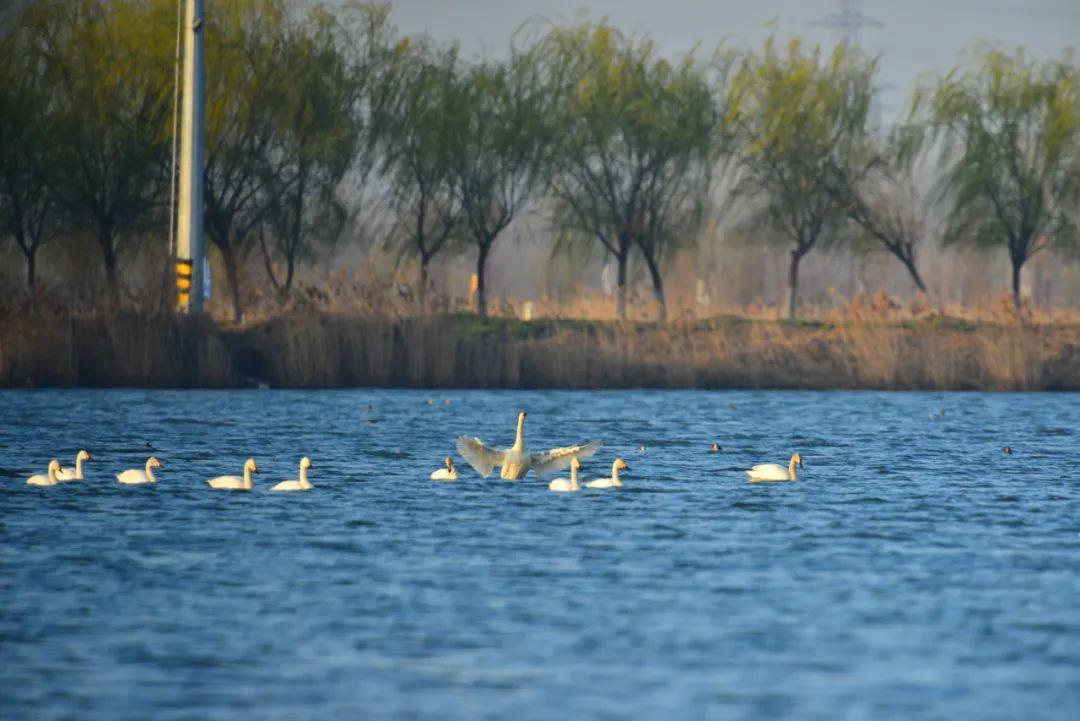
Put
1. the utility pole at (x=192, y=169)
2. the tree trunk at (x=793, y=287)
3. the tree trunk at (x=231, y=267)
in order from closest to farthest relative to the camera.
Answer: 1. the utility pole at (x=192, y=169)
2. the tree trunk at (x=231, y=267)
3. the tree trunk at (x=793, y=287)

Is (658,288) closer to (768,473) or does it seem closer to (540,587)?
(768,473)

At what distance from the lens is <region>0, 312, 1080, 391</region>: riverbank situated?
45594 mm

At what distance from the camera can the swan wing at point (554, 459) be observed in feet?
87.9

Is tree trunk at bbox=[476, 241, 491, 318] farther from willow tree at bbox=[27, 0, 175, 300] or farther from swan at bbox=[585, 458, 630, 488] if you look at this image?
swan at bbox=[585, 458, 630, 488]

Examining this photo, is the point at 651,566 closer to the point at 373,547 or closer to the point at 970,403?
the point at 373,547

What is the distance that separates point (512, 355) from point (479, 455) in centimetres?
2061

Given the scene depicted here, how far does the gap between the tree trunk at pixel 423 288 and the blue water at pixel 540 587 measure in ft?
50.0

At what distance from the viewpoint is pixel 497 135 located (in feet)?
202

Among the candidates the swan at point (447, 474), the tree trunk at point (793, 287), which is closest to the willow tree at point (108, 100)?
the tree trunk at point (793, 287)

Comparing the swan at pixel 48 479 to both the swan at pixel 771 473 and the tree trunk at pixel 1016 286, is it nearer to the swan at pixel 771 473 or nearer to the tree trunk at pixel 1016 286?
the swan at pixel 771 473

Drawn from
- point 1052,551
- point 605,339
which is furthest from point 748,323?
point 1052,551

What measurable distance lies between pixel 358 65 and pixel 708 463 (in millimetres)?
30980

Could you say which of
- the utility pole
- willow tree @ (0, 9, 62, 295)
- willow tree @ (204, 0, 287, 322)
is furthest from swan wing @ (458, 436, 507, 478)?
willow tree @ (0, 9, 62, 295)

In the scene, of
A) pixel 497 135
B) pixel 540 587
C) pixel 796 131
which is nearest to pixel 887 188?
pixel 796 131
